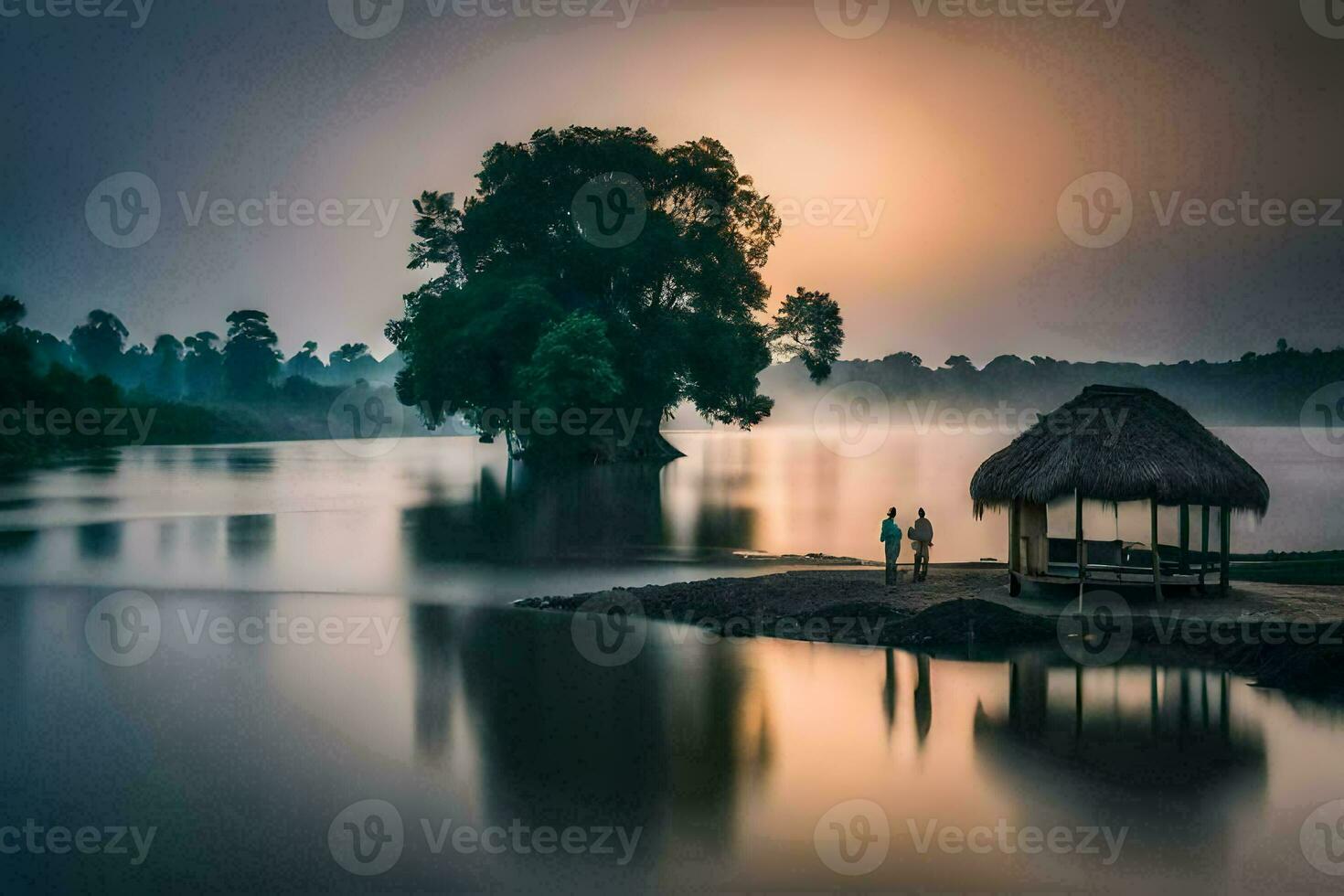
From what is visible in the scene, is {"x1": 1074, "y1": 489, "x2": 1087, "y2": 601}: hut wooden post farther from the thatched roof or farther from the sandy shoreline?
the sandy shoreline

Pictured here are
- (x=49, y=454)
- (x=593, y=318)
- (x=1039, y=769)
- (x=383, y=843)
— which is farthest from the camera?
(x=49, y=454)

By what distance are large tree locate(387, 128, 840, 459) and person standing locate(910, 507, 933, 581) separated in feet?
147

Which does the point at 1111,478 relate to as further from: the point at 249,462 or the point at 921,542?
the point at 249,462

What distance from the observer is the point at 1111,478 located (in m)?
18.8

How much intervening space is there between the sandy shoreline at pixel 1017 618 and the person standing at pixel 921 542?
0.97 ft

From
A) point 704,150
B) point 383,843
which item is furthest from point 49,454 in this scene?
point 383,843

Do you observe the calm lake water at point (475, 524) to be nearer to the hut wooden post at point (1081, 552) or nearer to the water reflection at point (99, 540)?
the water reflection at point (99, 540)

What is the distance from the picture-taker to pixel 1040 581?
19.8 meters

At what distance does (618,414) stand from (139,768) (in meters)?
64.9

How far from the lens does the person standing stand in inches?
867

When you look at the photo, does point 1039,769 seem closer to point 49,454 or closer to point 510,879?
point 510,879
